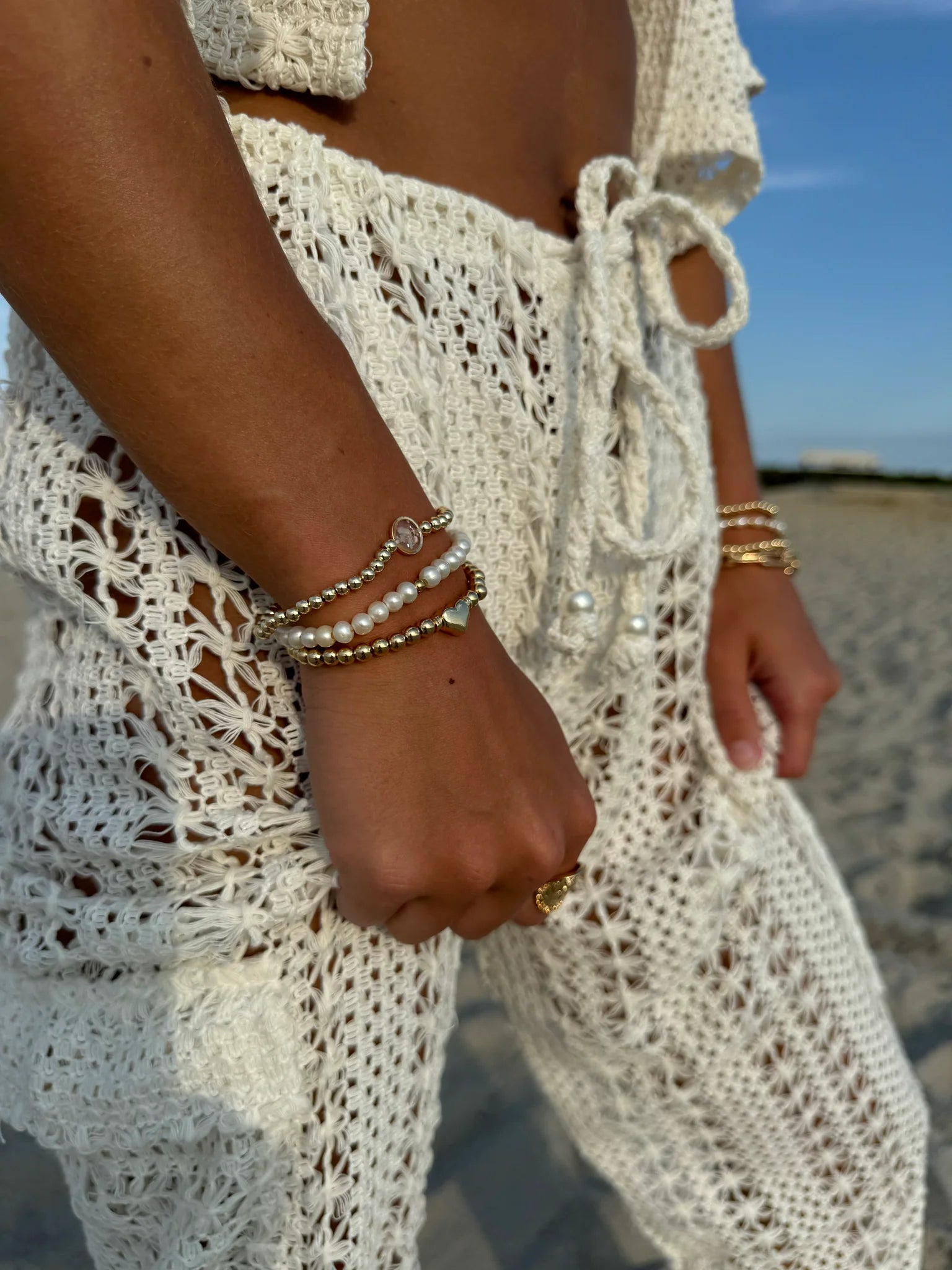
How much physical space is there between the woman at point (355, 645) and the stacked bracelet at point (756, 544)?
22cm

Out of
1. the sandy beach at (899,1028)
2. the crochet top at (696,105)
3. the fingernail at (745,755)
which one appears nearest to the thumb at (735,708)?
the fingernail at (745,755)

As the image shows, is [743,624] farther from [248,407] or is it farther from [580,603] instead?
[248,407]

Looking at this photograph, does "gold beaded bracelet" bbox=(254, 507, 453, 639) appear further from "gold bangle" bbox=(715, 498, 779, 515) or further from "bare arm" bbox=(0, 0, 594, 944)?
"gold bangle" bbox=(715, 498, 779, 515)

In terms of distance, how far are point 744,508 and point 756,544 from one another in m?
0.05

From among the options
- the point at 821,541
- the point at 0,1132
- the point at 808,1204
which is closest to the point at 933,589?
the point at 821,541

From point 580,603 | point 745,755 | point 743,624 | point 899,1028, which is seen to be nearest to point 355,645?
point 580,603

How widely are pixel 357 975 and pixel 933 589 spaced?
7.23m

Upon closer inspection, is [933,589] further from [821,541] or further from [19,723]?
[19,723]

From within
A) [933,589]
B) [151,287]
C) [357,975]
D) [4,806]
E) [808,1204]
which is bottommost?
[933,589]

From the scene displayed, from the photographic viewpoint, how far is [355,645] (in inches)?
21.7

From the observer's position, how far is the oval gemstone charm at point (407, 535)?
0.56 meters

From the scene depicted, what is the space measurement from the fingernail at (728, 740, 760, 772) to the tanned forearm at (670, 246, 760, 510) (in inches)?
12.5

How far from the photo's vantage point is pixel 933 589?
708 centimetres

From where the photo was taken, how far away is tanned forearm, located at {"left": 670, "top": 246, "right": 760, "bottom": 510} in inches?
44.6
